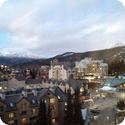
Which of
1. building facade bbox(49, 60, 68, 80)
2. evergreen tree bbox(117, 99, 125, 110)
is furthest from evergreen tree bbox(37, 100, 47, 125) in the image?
evergreen tree bbox(117, 99, 125, 110)

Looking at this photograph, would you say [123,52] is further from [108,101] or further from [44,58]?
[44,58]

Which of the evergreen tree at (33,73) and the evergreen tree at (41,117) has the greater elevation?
the evergreen tree at (33,73)

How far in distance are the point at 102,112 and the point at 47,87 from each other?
0.42m

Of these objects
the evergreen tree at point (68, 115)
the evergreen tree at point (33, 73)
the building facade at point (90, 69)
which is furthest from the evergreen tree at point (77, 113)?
the evergreen tree at point (33, 73)

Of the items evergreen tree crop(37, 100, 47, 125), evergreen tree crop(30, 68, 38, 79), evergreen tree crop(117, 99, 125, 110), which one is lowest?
evergreen tree crop(37, 100, 47, 125)

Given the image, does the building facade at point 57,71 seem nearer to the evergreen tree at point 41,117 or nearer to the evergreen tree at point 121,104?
the evergreen tree at point 41,117

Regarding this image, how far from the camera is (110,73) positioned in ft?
6.84

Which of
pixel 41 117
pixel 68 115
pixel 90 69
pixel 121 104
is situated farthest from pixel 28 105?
pixel 121 104

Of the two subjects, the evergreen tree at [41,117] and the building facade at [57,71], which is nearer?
the evergreen tree at [41,117]

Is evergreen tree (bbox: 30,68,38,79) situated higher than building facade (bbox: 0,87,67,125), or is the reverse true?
evergreen tree (bbox: 30,68,38,79)

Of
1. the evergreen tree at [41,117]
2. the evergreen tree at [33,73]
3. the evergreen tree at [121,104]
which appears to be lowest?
the evergreen tree at [41,117]

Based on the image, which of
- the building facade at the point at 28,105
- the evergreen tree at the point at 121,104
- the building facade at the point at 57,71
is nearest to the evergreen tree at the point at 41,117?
the building facade at the point at 28,105

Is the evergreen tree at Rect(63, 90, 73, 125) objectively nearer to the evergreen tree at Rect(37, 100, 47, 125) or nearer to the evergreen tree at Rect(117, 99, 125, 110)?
the evergreen tree at Rect(37, 100, 47, 125)

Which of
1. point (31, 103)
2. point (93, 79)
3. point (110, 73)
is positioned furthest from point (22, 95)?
point (110, 73)
